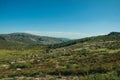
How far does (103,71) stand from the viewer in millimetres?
34062

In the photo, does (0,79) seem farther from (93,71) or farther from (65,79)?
(93,71)

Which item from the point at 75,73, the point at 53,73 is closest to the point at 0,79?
the point at 53,73

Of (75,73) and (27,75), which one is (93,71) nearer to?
(75,73)

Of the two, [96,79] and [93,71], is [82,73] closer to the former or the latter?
[93,71]

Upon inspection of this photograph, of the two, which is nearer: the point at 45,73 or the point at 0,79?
the point at 0,79

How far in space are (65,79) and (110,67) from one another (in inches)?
313

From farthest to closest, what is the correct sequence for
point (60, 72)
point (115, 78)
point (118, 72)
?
1. point (60, 72)
2. point (118, 72)
3. point (115, 78)

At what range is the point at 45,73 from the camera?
38.2 m

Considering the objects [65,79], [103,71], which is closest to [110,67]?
[103,71]

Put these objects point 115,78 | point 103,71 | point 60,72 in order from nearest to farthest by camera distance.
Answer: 1. point 115,78
2. point 103,71
3. point 60,72

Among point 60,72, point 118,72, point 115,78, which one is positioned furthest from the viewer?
point 60,72

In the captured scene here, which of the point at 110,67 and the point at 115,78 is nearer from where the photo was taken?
the point at 115,78

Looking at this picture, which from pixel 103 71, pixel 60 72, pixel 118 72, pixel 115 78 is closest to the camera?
pixel 115 78

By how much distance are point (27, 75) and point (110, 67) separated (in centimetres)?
1382
